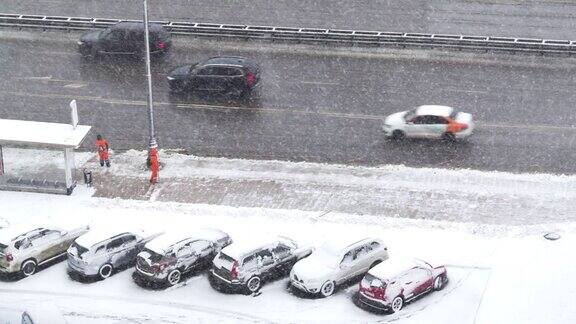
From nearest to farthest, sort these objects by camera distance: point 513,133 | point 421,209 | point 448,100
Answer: point 421,209 → point 513,133 → point 448,100

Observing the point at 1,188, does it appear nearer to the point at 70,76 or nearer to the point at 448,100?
the point at 70,76

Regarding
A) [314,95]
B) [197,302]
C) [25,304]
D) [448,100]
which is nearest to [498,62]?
[448,100]

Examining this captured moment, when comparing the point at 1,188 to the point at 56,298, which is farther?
the point at 1,188

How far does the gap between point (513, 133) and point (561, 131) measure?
6.39ft

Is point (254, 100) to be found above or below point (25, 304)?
above

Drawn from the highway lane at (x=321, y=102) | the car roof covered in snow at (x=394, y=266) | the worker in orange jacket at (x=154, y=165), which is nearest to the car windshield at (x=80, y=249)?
the worker in orange jacket at (x=154, y=165)

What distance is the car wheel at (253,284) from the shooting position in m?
26.2

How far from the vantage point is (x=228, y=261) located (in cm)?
2616

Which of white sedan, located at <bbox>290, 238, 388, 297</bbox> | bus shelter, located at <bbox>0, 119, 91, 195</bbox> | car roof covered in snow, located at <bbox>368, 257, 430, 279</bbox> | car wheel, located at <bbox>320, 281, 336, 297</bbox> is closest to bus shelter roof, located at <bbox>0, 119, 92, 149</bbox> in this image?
bus shelter, located at <bbox>0, 119, 91, 195</bbox>

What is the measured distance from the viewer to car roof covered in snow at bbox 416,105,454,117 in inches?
1396

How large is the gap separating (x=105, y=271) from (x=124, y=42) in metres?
19.3

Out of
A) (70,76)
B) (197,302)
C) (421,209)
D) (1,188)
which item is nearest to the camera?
(197,302)

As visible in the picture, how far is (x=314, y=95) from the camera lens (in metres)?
39.9

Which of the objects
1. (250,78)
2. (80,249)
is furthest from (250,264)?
(250,78)
